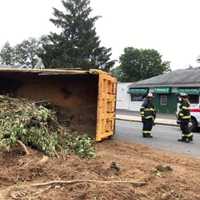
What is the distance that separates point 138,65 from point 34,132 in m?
64.5

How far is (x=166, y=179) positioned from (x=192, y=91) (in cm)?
3282

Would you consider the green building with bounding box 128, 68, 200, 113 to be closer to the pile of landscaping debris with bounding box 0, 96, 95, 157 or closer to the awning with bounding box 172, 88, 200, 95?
the awning with bounding box 172, 88, 200, 95

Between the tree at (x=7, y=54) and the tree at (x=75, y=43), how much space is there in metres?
40.0

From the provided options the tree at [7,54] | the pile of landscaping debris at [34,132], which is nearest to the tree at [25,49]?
the tree at [7,54]

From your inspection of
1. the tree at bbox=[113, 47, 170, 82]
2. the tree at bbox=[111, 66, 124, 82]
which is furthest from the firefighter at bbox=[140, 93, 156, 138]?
the tree at bbox=[111, 66, 124, 82]

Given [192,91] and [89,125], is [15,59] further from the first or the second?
[89,125]

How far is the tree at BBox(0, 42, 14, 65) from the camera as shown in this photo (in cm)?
9986

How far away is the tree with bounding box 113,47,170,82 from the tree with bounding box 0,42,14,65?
3165 centimetres

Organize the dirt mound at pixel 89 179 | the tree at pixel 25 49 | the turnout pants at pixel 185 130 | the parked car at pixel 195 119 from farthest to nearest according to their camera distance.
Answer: the tree at pixel 25 49 → the parked car at pixel 195 119 → the turnout pants at pixel 185 130 → the dirt mound at pixel 89 179

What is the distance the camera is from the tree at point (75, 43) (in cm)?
5819

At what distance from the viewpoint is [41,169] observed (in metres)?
7.74

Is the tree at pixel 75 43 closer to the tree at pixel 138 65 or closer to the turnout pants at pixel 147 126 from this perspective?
the tree at pixel 138 65

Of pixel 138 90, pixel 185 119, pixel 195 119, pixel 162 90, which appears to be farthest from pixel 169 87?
pixel 185 119

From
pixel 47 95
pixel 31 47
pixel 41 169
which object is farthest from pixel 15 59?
pixel 41 169
